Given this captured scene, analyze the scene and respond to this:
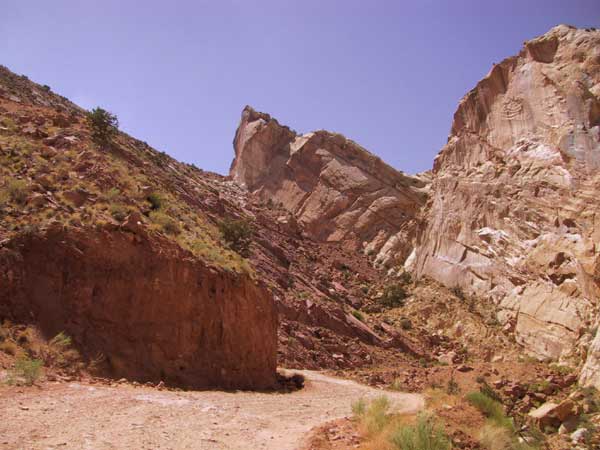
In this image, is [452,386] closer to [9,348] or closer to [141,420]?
[141,420]

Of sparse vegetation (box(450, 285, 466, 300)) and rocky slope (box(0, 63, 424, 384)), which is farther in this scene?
sparse vegetation (box(450, 285, 466, 300))

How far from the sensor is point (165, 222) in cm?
1597

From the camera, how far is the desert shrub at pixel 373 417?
25.8 feet

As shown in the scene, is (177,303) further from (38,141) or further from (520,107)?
(520,107)

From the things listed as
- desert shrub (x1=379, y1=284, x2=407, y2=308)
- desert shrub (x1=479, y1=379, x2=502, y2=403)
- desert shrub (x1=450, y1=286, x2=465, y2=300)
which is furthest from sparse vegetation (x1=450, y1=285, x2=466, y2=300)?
desert shrub (x1=479, y1=379, x2=502, y2=403)

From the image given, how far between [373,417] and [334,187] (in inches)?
1644

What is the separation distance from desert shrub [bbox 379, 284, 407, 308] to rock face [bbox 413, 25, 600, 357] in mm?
3071

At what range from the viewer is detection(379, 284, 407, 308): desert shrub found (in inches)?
1439

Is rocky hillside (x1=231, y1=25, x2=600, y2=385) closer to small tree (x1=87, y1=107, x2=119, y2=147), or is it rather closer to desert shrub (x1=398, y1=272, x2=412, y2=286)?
desert shrub (x1=398, y1=272, x2=412, y2=286)

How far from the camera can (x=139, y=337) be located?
12719 mm

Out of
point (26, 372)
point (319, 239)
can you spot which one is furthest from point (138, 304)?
point (319, 239)

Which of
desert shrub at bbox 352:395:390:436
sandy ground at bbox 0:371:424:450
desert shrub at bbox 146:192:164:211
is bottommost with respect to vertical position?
sandy ground at bbox 0:371:424:450

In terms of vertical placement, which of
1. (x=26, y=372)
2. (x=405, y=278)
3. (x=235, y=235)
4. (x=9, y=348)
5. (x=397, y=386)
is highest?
(x=235, y=235)

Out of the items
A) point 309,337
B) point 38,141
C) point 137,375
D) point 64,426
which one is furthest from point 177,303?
point 309,337
